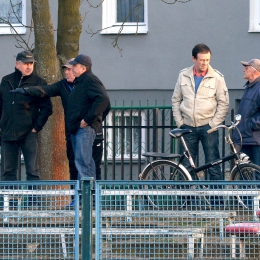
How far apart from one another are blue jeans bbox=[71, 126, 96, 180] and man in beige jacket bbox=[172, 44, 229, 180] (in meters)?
1.21

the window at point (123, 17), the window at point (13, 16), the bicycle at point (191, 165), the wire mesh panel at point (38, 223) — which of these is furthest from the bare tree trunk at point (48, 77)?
the window at point (13, 16)

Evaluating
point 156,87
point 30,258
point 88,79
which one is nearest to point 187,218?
point 30,258

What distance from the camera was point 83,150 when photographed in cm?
741

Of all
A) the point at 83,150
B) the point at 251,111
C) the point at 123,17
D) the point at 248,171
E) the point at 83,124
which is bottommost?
the point at 248,171

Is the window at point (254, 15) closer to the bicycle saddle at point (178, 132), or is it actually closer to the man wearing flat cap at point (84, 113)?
the bicycle saddle at point (178, 132)

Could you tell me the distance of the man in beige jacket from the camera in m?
7.97

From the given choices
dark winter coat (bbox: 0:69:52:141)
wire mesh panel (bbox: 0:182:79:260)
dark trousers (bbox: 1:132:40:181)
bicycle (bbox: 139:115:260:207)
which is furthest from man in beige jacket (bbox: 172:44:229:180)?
wire mesh panel (bbox: 0:182:79:260)

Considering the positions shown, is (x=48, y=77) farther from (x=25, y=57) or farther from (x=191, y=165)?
(x=191, y=165)

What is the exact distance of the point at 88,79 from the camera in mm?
7438

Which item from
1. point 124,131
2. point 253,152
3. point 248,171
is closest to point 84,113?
point 248,171

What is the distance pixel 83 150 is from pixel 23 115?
959 mm

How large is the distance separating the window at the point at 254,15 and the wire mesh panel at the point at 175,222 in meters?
8.25

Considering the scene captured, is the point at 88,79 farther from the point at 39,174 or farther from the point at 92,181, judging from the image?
the point at 92,181

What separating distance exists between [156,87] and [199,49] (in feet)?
16.8
